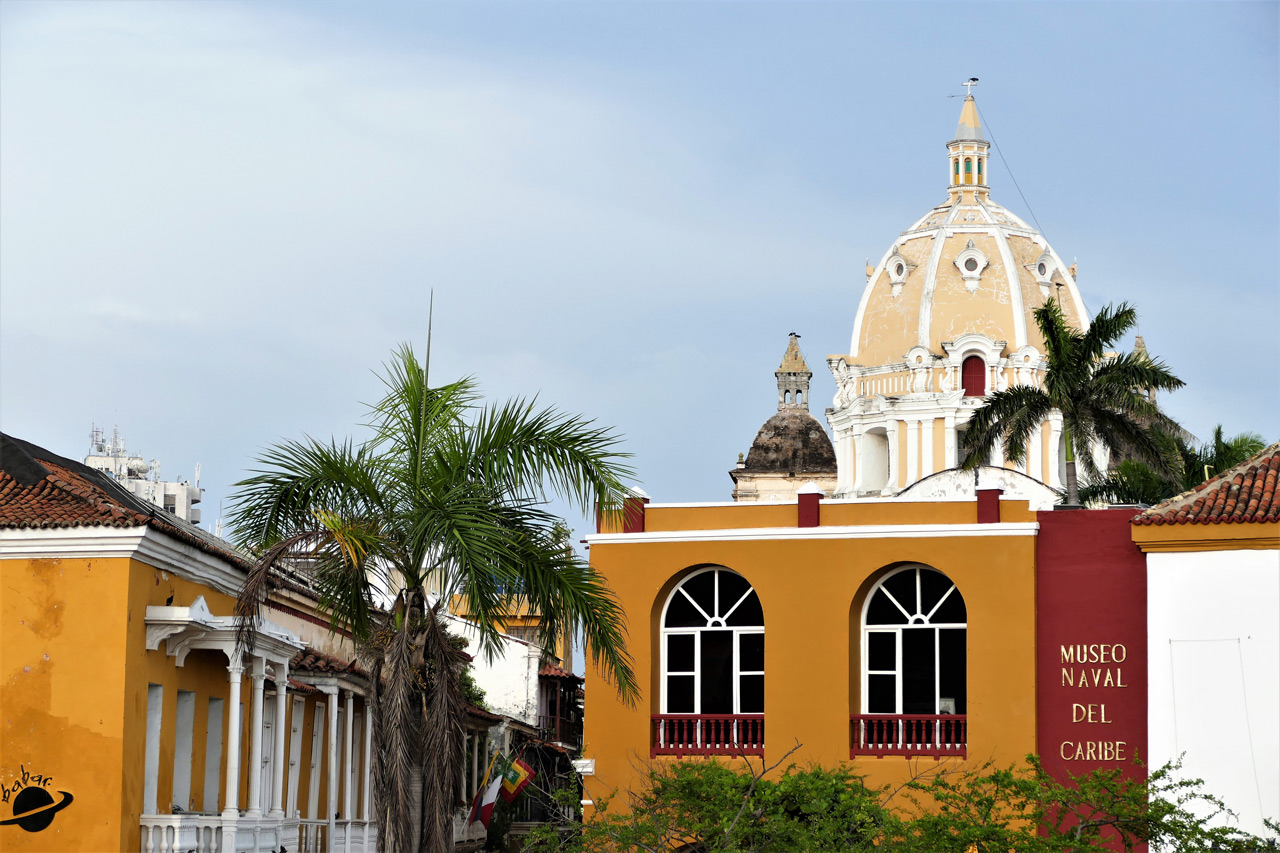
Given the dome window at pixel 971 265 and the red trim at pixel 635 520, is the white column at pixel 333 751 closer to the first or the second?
the red trim at pixel 635 520

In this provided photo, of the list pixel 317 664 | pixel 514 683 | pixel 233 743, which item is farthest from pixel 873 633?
pixel 514 683

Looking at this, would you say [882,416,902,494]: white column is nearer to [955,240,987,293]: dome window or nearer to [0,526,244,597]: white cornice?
[955,240,987,293]: dome window

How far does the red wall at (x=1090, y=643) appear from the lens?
27.0 m

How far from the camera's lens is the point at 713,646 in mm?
29281

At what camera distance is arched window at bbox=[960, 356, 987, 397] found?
6538 cm

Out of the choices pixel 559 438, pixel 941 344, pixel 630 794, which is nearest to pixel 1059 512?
pixel 630 794

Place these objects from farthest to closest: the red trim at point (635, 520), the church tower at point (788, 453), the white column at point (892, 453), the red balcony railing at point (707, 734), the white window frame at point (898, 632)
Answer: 1. the church tower at point (788, 453)
2. the white column at point (892, 453)
3. the red trim at point (635, 520)
4. the red balcony railing at point (707, 734)
5. the white window frame at point (898, 632)

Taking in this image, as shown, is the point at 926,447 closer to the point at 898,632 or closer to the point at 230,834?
the point at 898,632

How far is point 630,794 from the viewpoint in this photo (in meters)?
26.7

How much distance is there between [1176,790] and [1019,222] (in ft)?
151

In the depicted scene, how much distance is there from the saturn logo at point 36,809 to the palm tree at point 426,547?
304 cm

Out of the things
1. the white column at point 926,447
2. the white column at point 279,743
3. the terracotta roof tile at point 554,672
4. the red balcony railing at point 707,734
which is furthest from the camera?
the white column at point 926,447

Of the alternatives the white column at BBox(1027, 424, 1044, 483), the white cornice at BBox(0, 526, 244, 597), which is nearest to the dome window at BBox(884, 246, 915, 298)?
the white column at BBox(1027, 424, 1044, 483)

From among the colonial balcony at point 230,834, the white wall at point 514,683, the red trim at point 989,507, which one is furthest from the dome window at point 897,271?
the colonial balcony at point 230,834
